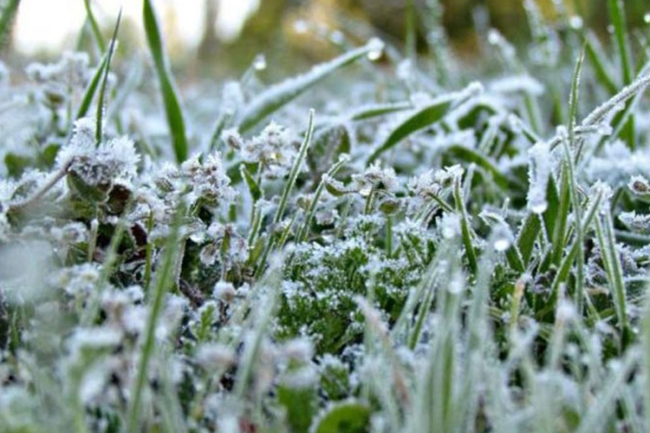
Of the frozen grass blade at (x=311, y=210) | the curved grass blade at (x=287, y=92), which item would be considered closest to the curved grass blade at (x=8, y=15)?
the frozen grass blade at (x=311, y=210)

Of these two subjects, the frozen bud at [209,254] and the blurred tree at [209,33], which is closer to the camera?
the frozen bud at [209,254]

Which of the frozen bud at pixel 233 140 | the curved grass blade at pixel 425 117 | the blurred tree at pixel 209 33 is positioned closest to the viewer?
the frozen bud at pixel 233 140

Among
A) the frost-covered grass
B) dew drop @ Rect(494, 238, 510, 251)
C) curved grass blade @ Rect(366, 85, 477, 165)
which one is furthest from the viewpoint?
curved grass blade @ Rect(366, 85, 477, 165)

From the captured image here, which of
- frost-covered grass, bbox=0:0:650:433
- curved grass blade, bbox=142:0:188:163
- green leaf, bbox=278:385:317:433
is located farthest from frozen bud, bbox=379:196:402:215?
curved grass blade, bbox=142:0:188:163

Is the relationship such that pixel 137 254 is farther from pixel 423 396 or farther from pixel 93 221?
pixel 423 396

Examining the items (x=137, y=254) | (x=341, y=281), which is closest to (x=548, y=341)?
(x=341, y=281)

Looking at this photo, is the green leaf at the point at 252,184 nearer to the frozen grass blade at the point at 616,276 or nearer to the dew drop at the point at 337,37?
the frozen grass blade at the point at 616,276

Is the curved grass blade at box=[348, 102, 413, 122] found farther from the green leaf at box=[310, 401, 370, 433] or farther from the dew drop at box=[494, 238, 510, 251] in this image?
the green leaf at box=[310, 401, 370, 433]
